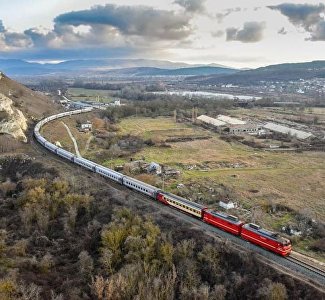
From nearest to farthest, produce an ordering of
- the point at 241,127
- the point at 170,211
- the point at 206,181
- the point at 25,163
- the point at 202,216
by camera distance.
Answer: the point at 202,216
the point at 170,211
the point at 206,181
the point at 25,163
the point at 241,127

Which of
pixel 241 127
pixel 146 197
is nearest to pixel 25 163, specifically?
pixel 146 197

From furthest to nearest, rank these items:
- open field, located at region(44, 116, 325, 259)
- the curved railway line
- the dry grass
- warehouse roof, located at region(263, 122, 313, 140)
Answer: the dry grass
warehouse roof, located at region(263, 122, 313, 140)
open field, located at region(44, 116, 325, 259)
the curved railway line

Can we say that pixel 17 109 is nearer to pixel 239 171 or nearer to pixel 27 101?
pixel 27 101

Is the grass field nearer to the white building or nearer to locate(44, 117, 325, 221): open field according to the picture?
locate(44, 117, 325, 221): open field

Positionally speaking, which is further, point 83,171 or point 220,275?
point 83,171

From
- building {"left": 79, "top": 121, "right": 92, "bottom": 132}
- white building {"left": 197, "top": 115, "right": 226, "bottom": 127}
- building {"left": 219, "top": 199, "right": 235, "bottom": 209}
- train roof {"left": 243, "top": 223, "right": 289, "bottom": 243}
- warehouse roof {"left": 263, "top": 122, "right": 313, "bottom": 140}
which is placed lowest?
white building {"left": 197, "top": 115, "right": 226, "bottom": 127}

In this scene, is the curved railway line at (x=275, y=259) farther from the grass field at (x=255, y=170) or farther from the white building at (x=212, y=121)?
the white building at (x=212, y=121)

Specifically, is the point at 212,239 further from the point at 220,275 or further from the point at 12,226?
the point at 12,226

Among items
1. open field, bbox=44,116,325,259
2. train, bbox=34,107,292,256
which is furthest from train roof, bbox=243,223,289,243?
open field, bbox=44,116,325,259
